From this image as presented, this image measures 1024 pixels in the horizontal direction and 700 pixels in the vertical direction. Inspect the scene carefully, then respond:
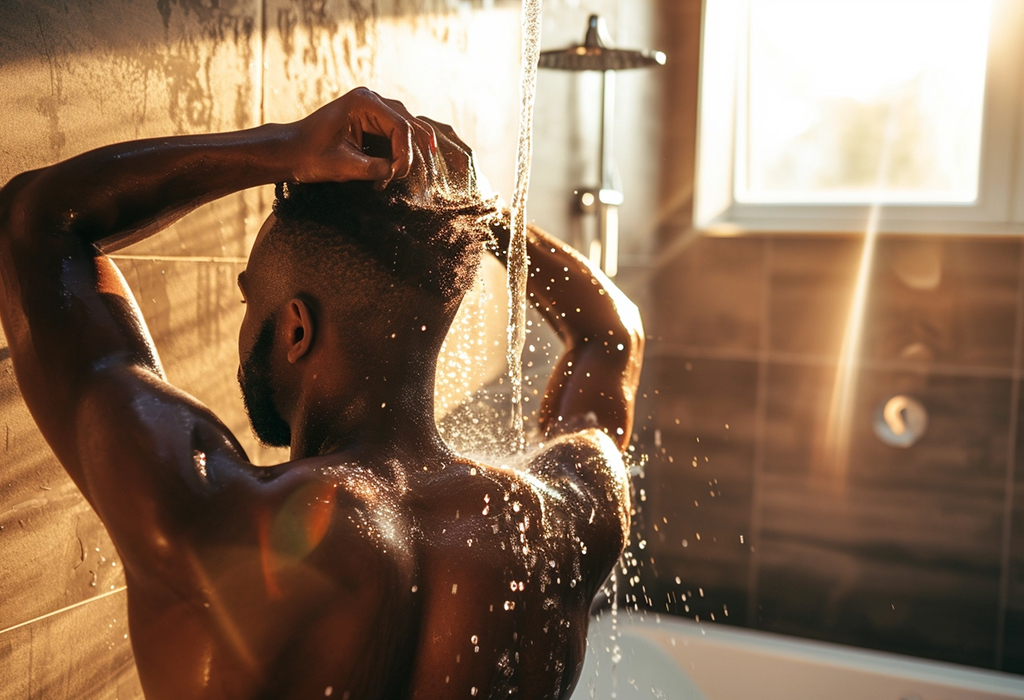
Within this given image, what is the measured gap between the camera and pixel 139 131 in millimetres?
968

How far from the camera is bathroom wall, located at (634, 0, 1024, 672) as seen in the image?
233 centimetres

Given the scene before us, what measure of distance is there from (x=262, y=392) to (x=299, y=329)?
81 millimetres

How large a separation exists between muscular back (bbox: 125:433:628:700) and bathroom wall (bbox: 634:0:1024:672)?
1.90m

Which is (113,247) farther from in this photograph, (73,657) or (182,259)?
(73,657)

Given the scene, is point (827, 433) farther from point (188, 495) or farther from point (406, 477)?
point (188, 495)

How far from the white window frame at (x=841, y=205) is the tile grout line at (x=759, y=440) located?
0.58ft

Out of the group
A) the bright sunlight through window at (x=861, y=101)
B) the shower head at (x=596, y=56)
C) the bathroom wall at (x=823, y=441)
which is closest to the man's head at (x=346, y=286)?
the shower head at (x=596, y=56)

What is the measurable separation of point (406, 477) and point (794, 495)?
211 centimetres

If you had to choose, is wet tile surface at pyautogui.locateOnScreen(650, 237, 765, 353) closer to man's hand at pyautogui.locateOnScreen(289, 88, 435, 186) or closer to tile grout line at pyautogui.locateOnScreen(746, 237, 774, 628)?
tile grout line at pyautogui.locateOnScreen(746, 237, 774, 628)

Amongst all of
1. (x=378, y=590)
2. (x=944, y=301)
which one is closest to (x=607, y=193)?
(x=944, y=301)

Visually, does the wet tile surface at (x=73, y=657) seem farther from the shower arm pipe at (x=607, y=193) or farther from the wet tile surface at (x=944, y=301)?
the wet tile surface at (x=944, y=301)

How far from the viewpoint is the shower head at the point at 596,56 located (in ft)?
6.32

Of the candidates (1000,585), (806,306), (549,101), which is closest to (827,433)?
(806,306)

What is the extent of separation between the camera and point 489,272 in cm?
176
